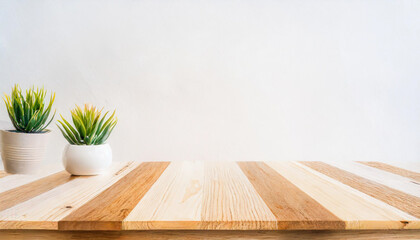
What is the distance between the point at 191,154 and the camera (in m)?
2.81

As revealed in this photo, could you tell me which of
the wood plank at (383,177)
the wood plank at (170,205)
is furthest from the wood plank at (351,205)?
the wood plank at (170,205)

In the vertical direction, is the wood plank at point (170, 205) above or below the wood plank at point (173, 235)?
above

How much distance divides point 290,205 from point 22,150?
710 mm

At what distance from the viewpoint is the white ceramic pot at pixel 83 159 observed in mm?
906

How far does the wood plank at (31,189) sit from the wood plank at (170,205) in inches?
9.2

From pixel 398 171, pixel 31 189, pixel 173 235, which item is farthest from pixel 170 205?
pixel 398 171

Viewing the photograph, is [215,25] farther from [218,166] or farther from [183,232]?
[183,232]

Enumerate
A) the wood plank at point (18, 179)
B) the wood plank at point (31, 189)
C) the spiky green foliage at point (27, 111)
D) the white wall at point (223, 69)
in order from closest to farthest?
1. the wood plank at point (31, 189)
2. the wood plank at point (18, 179)
3. the spiky green foliage at point (27, 111)
4. the white wall at point (223, 69)

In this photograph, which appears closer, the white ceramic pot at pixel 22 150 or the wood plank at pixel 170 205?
the wood plank at pixel 170 205

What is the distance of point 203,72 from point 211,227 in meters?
2.31

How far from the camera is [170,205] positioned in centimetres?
64

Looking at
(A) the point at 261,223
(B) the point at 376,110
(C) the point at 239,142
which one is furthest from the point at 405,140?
(A) the point at 261,223

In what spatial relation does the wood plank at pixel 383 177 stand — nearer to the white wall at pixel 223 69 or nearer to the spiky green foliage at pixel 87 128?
the spiky green foliage at pixel 87 128

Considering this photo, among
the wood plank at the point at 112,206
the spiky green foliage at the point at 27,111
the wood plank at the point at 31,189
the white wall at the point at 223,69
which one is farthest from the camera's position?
the white wall at the point at 223,69
